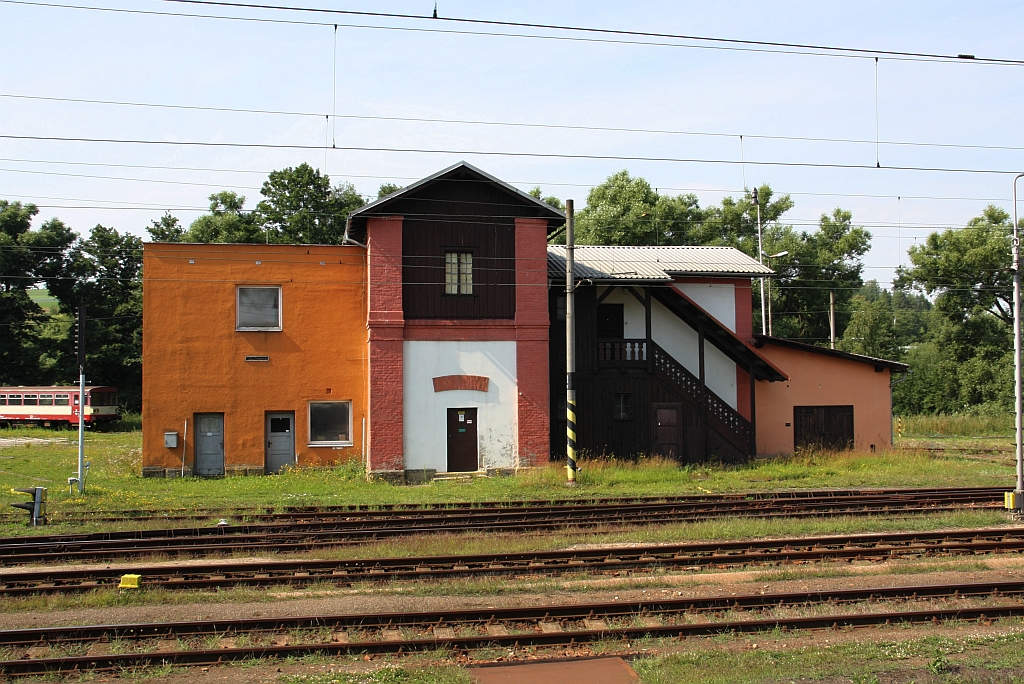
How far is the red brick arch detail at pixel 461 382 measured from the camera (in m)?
22.9

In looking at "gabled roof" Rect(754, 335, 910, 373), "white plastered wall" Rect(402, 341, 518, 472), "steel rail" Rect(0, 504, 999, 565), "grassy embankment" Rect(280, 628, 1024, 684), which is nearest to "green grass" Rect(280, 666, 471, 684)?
"grassy embankment" Rect(280, 628, 1024, 684)

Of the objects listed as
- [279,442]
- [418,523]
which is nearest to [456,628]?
[418,523]

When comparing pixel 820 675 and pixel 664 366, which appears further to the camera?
pixel 664 366

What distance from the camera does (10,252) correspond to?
173 ft

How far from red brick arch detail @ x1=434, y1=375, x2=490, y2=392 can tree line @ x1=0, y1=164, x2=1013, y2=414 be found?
30169 mm

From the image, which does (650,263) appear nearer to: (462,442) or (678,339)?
(678,339)

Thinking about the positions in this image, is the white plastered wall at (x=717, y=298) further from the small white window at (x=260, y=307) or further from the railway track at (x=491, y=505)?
the small white window at (x=260, y=307)

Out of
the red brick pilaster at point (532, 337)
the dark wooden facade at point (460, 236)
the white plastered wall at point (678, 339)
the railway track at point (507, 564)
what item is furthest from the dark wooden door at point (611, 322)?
the railway track at point (507, 564)

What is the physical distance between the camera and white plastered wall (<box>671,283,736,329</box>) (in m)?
29.1

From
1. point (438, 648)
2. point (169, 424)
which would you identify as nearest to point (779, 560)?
point (438, 648)

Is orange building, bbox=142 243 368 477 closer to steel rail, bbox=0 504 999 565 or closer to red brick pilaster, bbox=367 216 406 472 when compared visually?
red brick pilaster, bbox=367 216 406 472

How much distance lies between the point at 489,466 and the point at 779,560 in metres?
11.3

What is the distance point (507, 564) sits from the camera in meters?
12.3

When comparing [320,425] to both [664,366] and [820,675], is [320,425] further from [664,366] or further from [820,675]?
[820,675]
